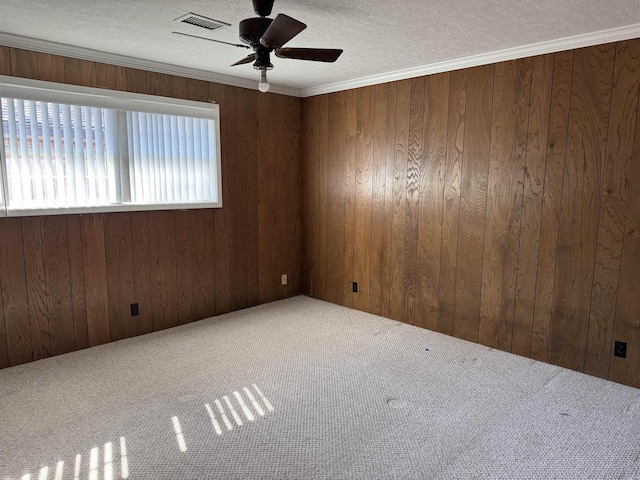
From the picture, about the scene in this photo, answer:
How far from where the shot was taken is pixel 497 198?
11.4ft

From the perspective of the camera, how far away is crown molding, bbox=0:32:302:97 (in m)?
3.02

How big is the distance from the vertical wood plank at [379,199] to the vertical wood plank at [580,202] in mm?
1612

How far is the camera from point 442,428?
2.43 meters

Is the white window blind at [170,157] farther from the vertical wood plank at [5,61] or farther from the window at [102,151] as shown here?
the vertical wood plank at [5,61]

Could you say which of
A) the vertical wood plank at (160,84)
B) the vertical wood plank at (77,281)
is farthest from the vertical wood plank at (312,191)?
the vertical wood plank at (77,281)

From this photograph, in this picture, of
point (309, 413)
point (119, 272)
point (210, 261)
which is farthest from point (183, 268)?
point (309, 413)

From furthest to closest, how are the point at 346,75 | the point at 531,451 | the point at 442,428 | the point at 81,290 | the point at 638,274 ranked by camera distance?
1. the point at 346,75
2. the point at 81,290
3. the point at 638,274
4. the point at 442,428
5. the point at 531,451

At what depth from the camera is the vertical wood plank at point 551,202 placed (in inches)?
121

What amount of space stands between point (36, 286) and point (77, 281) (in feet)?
Result: 0.93

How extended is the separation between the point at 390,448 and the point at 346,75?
3267mm

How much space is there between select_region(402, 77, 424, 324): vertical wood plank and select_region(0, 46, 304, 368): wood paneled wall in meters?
1.47

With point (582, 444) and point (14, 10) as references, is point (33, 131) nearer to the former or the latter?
point (14, 10)

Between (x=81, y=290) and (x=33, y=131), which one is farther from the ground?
(x=33, y=131)

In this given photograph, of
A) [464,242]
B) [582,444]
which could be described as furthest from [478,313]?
[582,444]
